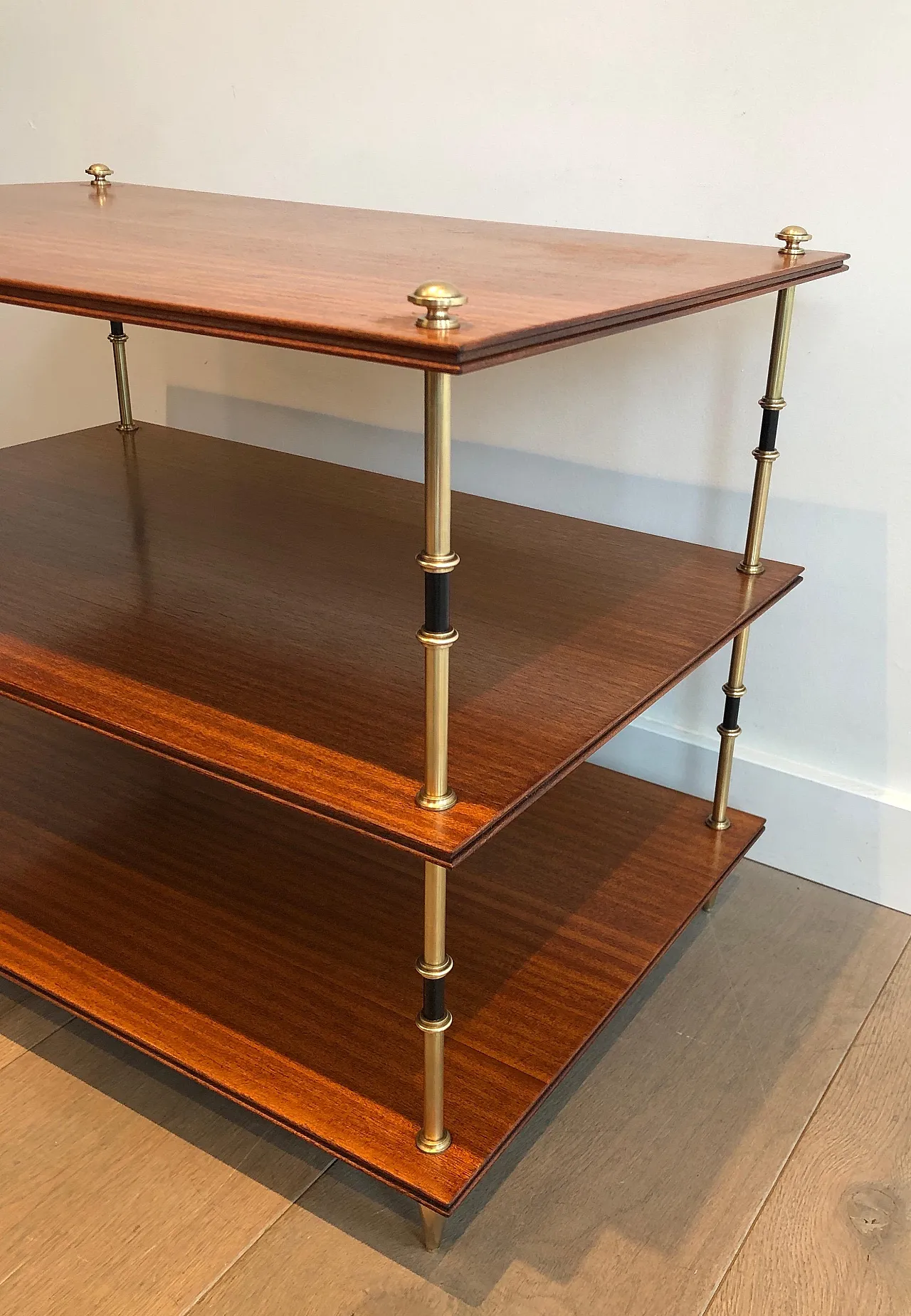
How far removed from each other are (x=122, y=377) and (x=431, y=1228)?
112 centimetres

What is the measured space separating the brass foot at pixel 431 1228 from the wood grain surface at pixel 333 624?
0.36 meters

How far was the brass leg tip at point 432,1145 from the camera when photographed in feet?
3.06

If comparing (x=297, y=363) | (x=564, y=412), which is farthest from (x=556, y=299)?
(x=297, y=363)

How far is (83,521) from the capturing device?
134cm

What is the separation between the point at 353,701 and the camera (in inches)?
38.6

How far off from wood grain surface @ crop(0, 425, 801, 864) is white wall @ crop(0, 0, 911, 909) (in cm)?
15

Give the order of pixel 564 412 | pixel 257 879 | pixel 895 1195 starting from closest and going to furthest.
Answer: pixel 895 1195
pixel 257 879
pixel 564 412

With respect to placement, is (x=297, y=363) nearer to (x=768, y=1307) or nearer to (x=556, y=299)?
(x=556, y=299)

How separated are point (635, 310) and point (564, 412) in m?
0.64

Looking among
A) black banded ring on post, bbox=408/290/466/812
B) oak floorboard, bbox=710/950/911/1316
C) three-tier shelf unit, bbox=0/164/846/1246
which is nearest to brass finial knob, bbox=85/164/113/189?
three-tier shelf unit, bbox=0/164/846/1246

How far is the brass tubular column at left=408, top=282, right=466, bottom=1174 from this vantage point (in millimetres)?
695

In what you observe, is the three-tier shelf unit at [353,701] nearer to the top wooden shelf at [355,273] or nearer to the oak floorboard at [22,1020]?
the top wooden shelf at [355,273]

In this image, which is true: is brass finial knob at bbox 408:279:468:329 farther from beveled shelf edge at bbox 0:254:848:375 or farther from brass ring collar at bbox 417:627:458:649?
brass ring collar at bbox 417:627:458:649

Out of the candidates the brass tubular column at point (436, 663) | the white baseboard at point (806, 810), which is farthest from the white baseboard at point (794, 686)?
the brass tubular column at point (436, 663)
